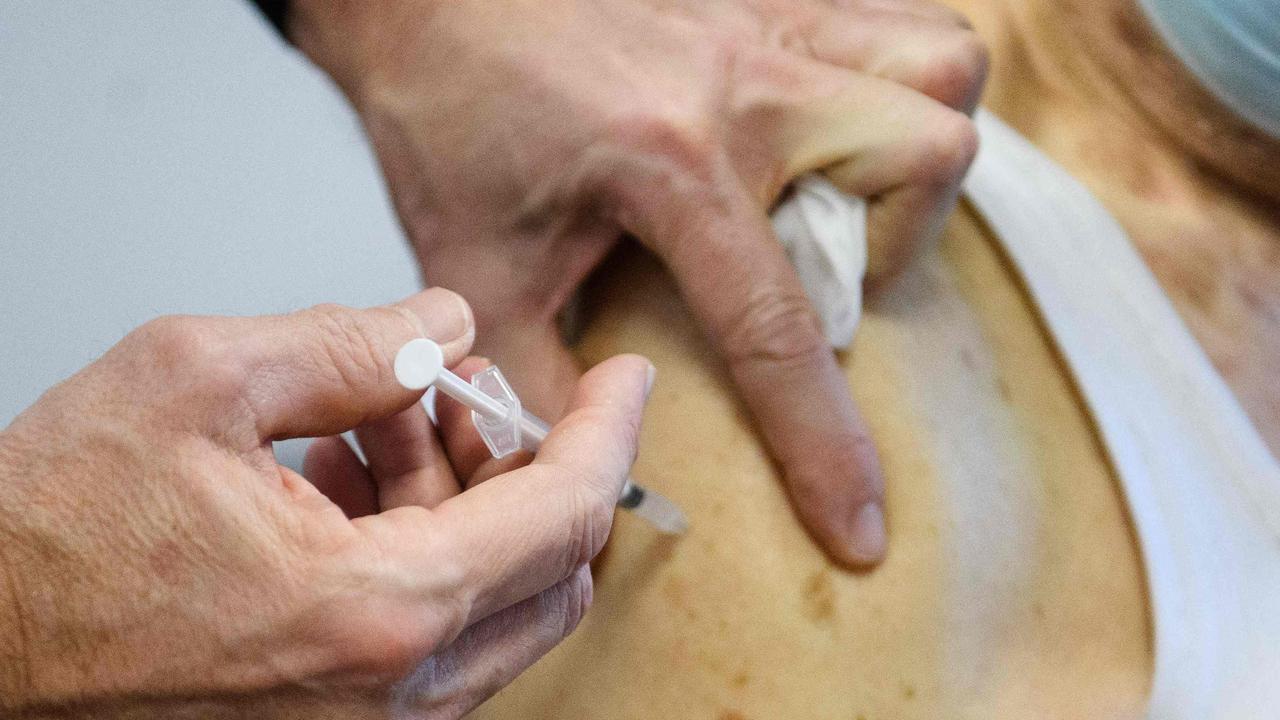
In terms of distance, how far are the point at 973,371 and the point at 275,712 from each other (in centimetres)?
69

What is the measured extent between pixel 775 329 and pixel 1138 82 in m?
0.66

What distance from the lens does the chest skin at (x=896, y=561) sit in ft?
2.50

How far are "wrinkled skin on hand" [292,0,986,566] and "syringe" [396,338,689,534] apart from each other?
0.44 feet

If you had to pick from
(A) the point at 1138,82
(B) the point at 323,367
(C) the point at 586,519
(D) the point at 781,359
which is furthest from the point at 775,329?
(A) the point at 1138,82

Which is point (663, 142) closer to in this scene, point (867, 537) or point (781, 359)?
point (781, 359)

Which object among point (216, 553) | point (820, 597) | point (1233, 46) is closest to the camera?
point (216, 553)

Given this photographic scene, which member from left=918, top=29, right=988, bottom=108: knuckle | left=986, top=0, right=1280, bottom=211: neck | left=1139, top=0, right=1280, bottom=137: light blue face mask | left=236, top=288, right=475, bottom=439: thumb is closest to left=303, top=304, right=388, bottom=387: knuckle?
left=236, top=288, right=475, bottom=439: thumb

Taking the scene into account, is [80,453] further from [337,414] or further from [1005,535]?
[1005,535]

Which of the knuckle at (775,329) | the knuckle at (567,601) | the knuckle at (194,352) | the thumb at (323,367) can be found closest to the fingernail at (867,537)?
the knuckle at (775,329)

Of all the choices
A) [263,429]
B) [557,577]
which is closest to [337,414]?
[263,429]

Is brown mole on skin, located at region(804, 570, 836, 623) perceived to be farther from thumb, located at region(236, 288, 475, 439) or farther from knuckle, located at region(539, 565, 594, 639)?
thumb, located at region(236, 288, 475, 439)

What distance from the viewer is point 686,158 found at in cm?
85

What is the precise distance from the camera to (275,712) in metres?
0.55

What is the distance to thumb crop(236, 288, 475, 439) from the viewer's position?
1.84 feet
